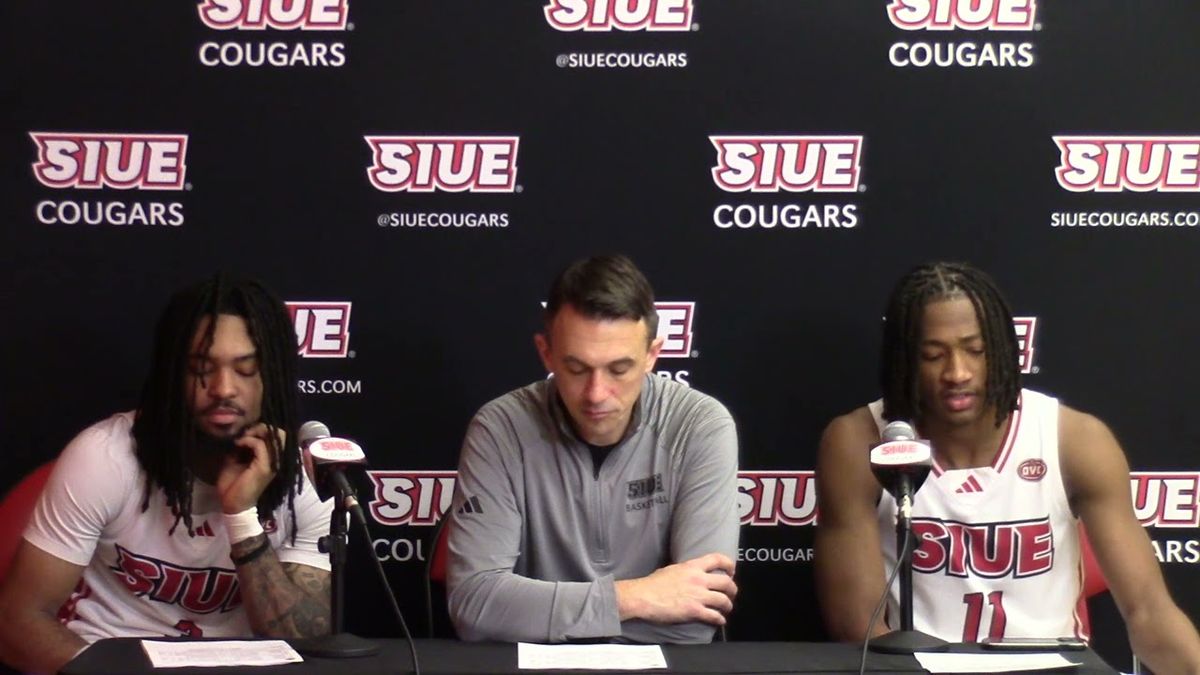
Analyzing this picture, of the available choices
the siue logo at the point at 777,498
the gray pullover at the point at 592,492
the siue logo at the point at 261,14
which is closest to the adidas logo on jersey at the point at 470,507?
the gray pullover at the point at 592,492

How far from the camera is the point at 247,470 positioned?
9.20ft

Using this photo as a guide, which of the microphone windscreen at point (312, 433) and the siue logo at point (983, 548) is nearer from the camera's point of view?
the microphone windscreen at point (312, 433)

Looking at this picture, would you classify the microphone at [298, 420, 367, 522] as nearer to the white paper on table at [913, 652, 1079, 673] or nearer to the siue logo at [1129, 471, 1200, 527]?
the white paper on table at [913, 652, 1079, 673]

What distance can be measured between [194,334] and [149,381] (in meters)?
0.16

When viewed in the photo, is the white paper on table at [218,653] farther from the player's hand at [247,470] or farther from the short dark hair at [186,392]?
the short dark hair at [186,392]

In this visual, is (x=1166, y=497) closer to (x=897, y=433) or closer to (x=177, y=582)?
(x=897, y=433)

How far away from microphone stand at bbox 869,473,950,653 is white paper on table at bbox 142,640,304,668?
3.14 ft

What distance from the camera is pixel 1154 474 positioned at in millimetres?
3562

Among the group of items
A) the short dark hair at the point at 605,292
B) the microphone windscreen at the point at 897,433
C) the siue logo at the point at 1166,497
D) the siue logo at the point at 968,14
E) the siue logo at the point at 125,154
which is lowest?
the siue logo at the point at 1166,497

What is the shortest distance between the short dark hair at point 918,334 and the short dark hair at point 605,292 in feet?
2.22

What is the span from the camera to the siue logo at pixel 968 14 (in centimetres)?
351

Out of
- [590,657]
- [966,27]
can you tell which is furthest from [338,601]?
[966,27]

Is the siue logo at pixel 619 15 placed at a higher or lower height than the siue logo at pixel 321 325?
higher

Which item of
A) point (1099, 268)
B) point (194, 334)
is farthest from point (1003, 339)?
point (194, 334)
